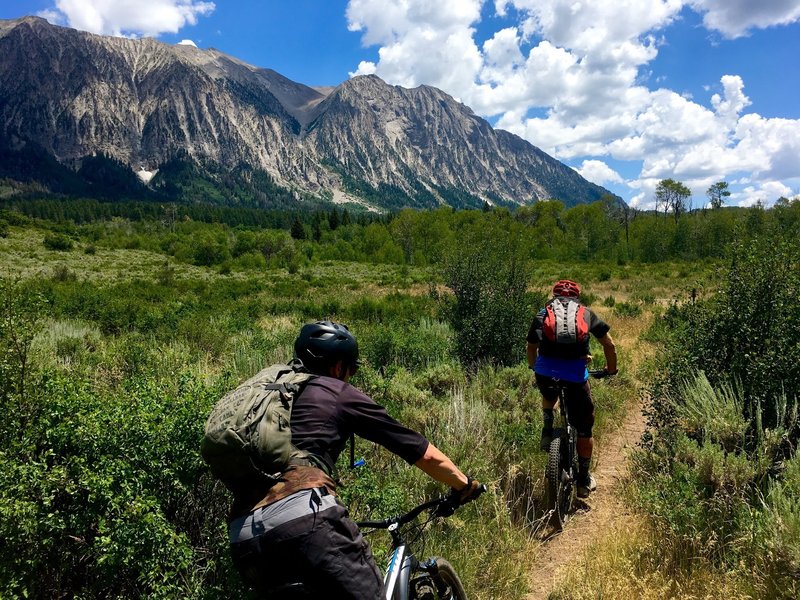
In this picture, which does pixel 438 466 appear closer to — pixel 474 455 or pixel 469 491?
pixel 469 491

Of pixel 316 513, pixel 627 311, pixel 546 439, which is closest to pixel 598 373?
pixel 546 439

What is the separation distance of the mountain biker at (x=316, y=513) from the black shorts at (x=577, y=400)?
283cm

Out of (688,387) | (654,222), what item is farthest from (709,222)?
(688,387)

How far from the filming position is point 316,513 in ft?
6.10

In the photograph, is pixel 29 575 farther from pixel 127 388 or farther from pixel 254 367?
pixel 254 367

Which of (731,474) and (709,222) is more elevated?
(709,222)

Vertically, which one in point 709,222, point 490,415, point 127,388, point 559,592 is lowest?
point 559,592

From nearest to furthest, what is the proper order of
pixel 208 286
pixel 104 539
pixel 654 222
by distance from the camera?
pixel 104 539, pixel 208 286, pixel 654 222

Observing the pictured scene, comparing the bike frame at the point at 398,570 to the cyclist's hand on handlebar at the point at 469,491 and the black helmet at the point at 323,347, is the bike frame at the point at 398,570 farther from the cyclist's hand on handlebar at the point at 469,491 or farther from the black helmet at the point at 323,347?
the black helmet at the point at 323,347

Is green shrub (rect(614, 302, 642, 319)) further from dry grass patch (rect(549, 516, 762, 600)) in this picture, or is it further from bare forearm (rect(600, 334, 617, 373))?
dry grass patch (rect(549, 516, 762, 600))

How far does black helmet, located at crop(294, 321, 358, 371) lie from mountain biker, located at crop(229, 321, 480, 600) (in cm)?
18

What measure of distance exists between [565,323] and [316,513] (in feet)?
11.3

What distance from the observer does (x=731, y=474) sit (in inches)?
149

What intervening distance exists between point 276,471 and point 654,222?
6761 centimetres
